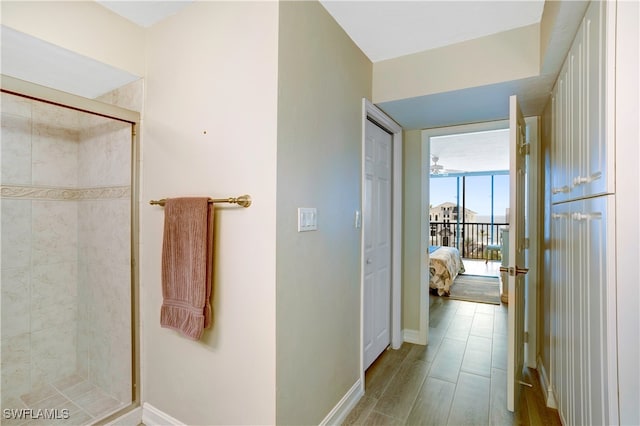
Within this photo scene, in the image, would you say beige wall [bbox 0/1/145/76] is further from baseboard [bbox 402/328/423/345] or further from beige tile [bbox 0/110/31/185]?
baseboard [bbox 402/328/423/345]

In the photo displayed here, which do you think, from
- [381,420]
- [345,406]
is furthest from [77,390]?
[381,420]

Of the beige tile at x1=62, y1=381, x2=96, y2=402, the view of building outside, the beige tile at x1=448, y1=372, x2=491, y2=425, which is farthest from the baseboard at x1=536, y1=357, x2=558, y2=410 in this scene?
the view of building outside

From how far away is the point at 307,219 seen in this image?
1528mm

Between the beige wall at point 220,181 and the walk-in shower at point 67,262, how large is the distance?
0.24 meters

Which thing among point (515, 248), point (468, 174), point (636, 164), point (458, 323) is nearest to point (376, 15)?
point (636, 164)

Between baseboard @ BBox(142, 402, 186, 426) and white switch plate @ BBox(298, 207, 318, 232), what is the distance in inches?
53.7

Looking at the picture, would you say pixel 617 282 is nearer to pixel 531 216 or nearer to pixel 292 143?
Answer: pixel 292 143

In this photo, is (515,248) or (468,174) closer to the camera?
(515,248)

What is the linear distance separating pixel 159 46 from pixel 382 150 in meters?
1.85

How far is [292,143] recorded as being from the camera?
1.44 metres

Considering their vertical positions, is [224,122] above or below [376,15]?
below

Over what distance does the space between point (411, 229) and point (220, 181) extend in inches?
82.5

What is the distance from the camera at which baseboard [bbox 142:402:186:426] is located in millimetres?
1735

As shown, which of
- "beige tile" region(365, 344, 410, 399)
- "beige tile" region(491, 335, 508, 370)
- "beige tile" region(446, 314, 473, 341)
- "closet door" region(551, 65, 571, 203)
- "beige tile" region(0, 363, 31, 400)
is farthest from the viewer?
"beige tile" region(446, 314, 473, 341)
